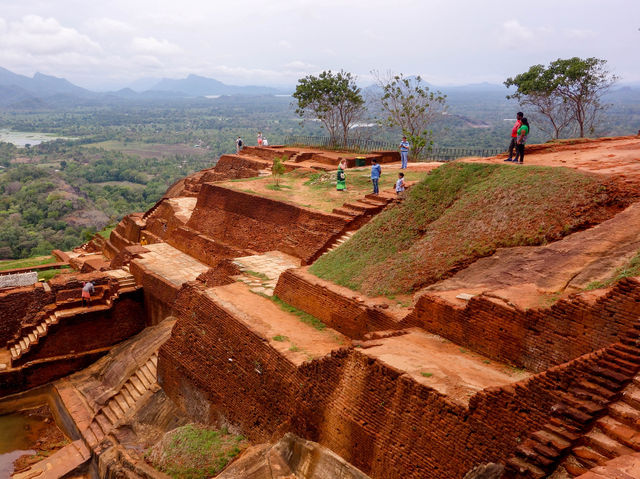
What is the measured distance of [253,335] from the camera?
26.2 ft

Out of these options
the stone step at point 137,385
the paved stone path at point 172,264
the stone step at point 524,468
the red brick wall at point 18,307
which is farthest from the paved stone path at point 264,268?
the stone step at point 524,468

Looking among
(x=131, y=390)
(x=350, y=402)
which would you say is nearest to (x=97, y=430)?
(x=131, y=390)

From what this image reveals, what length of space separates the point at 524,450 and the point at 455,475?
1014 millimetres

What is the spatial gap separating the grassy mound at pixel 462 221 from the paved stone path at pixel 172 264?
188 inches

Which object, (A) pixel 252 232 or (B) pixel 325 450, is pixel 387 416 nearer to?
(B) pixel 325 450

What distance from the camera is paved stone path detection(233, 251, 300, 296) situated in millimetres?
10344

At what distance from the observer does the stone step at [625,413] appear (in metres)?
3.93

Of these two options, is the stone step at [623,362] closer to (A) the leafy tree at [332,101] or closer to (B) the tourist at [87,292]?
(B) the tourist at [87,292]

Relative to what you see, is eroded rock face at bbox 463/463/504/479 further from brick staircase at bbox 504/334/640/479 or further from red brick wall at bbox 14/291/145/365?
red brick wall at bbox 14/291/145/365

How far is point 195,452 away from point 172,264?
24.5 feet

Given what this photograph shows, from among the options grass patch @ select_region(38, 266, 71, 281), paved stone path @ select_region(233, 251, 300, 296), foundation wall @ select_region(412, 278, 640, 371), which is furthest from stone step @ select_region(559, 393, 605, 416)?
grass patch @ select_region(38, 266, 71, 281)

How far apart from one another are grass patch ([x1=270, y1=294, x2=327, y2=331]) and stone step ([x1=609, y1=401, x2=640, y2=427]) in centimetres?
488

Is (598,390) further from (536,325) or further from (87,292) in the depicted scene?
(87,292)

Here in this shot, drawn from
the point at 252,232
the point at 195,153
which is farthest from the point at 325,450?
the point at 195,153
